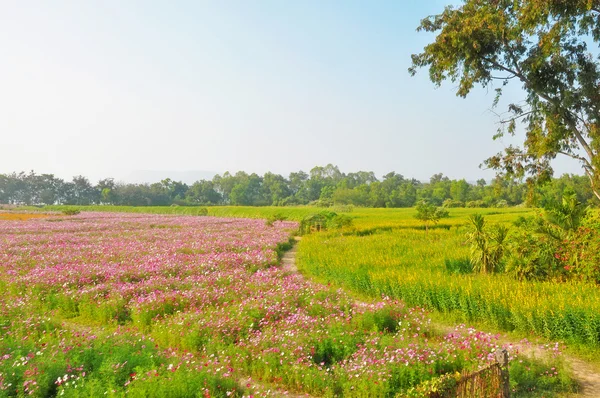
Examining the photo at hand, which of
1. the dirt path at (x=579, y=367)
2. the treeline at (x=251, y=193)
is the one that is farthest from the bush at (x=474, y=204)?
the dirt path at (x=579, y=367)

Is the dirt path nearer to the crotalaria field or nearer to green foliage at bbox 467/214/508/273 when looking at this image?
the crotalaria field

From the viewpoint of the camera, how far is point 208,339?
7.35 m

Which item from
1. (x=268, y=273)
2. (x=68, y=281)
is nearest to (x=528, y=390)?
(x=268, y=273)

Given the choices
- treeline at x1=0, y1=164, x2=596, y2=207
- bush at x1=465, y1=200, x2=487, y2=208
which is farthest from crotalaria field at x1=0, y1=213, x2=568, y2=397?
treeline at x1=0, y1=164, x2=596, y2=207

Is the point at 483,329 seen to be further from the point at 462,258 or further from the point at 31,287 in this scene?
the point at 31,287

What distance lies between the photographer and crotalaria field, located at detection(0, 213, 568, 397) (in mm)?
5438

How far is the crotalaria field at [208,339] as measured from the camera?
5438 mm

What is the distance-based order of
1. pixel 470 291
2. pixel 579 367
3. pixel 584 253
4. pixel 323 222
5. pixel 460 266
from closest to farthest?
pixel 579 367
pixel 470 291
pixel 584 253
pixel 460 266
pixel 323 222

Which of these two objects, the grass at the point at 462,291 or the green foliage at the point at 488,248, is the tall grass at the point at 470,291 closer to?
the grass at the point at 462,291

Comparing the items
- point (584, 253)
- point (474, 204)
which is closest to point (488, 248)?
point (584, 253)

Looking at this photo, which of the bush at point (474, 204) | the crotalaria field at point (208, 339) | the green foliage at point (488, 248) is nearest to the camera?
the crotalaria field at point (208, 339)

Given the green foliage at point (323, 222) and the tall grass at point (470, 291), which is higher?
the green foliage at point (323, 222)

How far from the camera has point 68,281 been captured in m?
12.3

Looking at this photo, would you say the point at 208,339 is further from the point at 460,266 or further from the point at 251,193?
the point at 251,193
